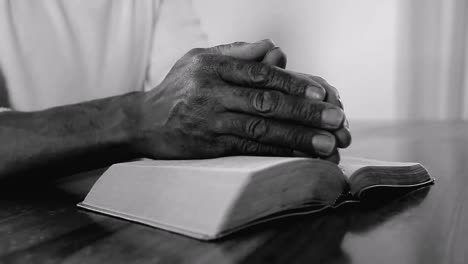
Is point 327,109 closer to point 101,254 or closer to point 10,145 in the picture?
point 101,254

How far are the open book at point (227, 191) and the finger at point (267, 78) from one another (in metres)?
0.11

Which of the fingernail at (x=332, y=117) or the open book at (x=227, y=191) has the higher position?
the fingernail at (x=332, y=117)

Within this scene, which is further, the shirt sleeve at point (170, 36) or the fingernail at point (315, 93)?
the shirt sleeve at point (170, 36)

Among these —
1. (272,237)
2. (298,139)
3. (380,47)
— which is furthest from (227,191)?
(380,47)

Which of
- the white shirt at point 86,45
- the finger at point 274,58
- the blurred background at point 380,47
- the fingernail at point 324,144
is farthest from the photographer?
the blurred background at point 380,47

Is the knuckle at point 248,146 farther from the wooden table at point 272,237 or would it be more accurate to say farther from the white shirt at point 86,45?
the white shirt at point 86,45

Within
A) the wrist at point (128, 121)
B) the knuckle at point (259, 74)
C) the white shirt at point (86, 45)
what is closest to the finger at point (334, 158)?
the knuckle at point (259, 74)

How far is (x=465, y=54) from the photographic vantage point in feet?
8.98

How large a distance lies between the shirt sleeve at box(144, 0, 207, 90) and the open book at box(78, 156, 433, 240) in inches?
39.4

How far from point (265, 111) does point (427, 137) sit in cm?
89

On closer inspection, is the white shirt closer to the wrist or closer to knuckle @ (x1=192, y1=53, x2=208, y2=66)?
the wrist

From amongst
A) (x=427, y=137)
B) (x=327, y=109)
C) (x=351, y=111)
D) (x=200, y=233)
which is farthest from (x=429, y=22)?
(x=200, y=233)

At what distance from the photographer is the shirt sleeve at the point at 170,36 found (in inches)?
58.1

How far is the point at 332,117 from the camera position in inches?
19.8
